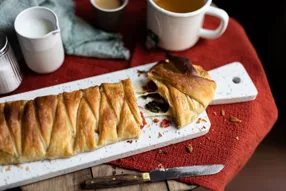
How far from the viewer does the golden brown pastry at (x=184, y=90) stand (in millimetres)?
1176

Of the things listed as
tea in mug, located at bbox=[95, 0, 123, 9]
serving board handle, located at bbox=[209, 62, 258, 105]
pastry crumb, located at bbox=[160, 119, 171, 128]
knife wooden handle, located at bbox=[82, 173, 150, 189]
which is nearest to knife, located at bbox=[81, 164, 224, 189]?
knife wooden handle, located at bbox=[82, 173, 150, 189]

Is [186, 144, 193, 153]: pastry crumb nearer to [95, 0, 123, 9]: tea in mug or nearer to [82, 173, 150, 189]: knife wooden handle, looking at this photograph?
[82, 173, 150, 189]: knife wooden handle

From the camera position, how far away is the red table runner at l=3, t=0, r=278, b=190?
1.17m

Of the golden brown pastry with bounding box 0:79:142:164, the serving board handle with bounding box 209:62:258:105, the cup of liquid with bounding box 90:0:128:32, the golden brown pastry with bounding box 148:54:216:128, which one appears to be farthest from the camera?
the cup of liquid with bounding box 90:0:128:32

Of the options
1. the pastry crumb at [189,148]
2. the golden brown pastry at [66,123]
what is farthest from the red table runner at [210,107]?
the golden brown pastry at [66,123]

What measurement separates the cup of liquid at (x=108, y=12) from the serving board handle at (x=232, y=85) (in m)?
0.40

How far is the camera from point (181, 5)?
138 cm

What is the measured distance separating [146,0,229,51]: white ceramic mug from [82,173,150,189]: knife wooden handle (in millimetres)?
527

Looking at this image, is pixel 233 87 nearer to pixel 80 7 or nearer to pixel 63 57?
pixel 63 57

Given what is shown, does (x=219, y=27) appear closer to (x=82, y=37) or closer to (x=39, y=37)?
(x=82, y=37)

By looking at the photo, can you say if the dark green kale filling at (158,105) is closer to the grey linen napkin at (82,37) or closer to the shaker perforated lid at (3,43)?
the grey linen napkin at (82,37)

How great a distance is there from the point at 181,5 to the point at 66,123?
23.7 inches

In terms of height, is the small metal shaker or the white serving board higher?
the small metal shaker

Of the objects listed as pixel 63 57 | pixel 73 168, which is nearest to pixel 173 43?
pixel 63 57
